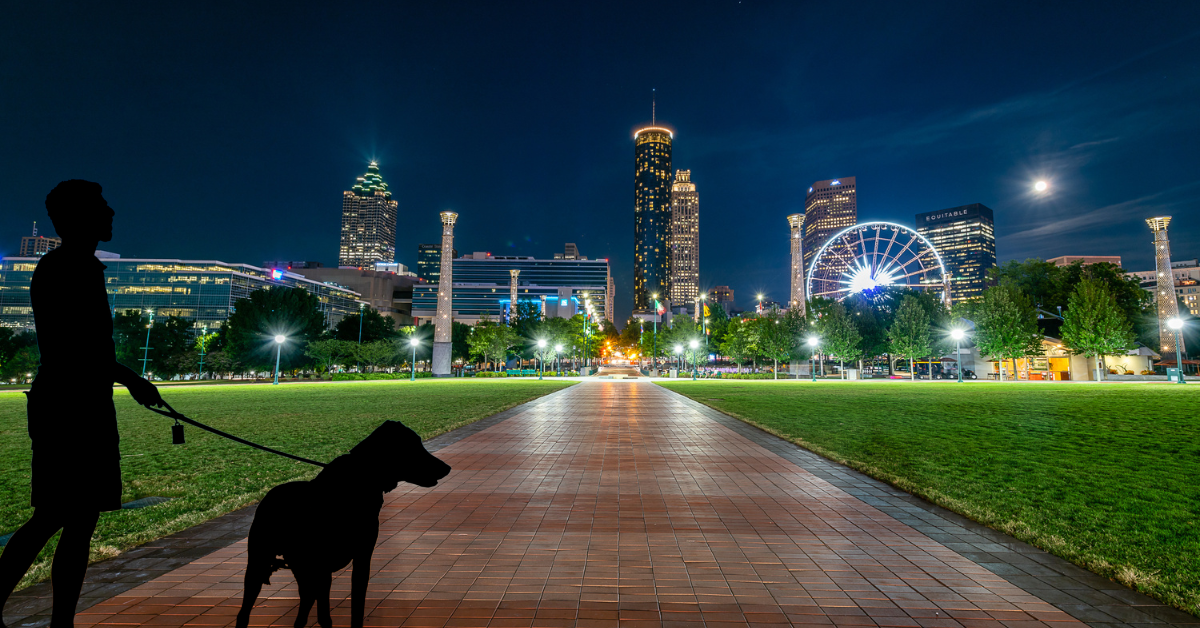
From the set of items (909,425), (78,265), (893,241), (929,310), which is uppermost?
(893,241)

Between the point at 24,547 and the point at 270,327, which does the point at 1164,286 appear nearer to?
the point at 24,547

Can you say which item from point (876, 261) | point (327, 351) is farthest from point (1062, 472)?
point (327, 351)

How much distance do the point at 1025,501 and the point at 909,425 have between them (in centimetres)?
754

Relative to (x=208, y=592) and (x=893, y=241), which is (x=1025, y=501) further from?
(x=893, y=241)

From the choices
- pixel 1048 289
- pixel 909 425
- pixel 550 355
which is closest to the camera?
pixel 909 425

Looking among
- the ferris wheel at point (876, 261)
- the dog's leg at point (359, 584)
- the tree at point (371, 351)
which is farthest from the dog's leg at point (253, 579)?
the tree at point (371, 351)

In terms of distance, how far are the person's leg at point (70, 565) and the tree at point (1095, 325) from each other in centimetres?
5589

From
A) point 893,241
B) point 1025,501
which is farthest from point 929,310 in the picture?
point 1025,501

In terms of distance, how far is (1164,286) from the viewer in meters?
52.8

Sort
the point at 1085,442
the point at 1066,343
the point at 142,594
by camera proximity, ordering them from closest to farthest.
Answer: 1. the point at 142,594
2. the point at 1085,442
3. the point at 1066,343

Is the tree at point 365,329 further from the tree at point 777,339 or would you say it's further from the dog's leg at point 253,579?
the dog's leg at point 253,579

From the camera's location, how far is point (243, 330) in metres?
50.2

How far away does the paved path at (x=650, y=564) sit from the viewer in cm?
314

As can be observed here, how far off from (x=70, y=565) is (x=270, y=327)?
188 ft
